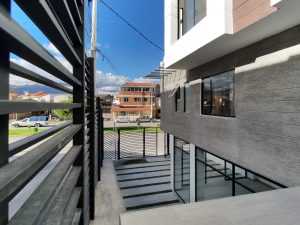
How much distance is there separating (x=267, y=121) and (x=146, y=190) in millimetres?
5391

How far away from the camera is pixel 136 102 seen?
4706cm

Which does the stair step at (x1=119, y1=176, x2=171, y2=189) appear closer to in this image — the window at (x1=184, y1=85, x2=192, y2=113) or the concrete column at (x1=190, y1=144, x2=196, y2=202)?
the concrete column at (x1=190, y1=144, x2=196, y2=202)

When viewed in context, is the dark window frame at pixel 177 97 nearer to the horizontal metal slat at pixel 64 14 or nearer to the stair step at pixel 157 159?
the stair step at pixel 157 159

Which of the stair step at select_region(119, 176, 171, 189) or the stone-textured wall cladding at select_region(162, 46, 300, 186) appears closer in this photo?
the stone-textured wall cladding at select_region(162, 46, 300, 186)

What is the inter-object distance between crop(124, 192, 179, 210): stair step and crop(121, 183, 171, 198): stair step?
0.73 ft

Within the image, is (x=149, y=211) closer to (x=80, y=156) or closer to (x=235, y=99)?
(x=80, y=156)

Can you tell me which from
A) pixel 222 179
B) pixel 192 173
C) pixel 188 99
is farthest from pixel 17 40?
pixel 192 173

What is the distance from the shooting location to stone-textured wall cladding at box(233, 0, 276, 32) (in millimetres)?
2785

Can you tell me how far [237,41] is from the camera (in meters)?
3.84

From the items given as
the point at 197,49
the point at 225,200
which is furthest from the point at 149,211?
the point at 197,49

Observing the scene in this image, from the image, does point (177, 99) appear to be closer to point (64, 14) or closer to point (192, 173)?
point (192, 173)

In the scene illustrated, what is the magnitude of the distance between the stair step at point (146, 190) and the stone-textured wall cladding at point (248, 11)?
231 inches

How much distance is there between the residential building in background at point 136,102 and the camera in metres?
41.7

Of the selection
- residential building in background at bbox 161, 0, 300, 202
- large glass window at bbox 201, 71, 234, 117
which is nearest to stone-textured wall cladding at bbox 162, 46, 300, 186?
residential building in background at bbox 161, 0, 300, 202
